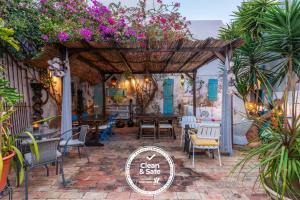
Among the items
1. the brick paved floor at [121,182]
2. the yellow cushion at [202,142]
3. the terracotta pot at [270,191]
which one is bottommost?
the brick paved floor at [121,182]

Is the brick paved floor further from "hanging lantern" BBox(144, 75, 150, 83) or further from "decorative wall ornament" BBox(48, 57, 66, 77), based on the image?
"hanging lantern" BBox(144, 75, 150, 83)

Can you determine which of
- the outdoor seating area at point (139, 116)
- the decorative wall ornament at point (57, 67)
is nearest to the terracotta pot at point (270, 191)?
the outdoor seating area at point (139, 116)

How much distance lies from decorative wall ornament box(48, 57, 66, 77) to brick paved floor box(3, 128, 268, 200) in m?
1.98

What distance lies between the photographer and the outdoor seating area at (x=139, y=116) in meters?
2.18

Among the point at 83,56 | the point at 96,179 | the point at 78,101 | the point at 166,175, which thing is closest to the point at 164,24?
the point at 83,56

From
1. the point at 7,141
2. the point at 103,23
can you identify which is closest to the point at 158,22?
the point at 103,23

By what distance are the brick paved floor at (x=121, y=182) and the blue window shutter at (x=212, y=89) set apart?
5518 millimetres

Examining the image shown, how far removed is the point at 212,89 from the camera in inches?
373

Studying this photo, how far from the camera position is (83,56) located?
5.55 meters

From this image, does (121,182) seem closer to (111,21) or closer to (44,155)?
(44,155)

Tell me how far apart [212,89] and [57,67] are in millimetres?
7495

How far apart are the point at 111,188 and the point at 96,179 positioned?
1.48 ft

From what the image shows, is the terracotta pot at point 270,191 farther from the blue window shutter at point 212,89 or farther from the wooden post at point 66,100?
the blue window shutter at point 212,89

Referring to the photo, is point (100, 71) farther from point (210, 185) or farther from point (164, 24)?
point (210, 185)
